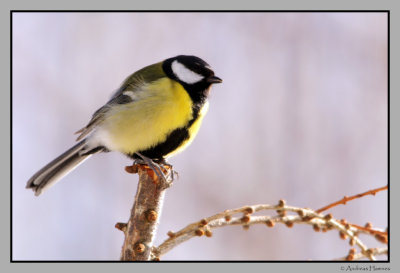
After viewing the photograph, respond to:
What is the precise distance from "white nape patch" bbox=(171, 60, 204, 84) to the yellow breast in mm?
58

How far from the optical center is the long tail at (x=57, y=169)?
2.47 meters

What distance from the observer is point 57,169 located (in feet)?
8.31

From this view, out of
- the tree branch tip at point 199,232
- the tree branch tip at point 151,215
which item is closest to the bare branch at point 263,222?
the tree branch tip at point 199,232

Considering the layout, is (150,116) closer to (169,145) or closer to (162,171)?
(169,145)

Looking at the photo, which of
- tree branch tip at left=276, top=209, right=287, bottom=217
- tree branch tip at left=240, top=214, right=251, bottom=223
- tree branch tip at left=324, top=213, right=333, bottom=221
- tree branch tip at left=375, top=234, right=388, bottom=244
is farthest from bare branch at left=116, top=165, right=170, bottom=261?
tree branch tip at left=375, top=234, right=388, bottom=244

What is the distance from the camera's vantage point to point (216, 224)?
5.12ft

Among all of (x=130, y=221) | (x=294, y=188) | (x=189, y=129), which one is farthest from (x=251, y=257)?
(x=130, y=221)

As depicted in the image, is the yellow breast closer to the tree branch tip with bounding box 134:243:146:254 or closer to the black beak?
the black beak

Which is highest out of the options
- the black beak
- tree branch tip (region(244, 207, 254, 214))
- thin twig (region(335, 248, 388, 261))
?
the black beak

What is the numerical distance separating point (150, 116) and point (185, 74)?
1.07 ft

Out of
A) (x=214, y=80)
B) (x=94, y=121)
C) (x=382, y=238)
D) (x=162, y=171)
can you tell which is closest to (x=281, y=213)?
(x=382, y=238)

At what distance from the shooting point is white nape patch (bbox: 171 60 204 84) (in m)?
2.36

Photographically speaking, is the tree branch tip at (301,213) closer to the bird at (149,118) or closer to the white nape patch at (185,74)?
the bird at (149,118)

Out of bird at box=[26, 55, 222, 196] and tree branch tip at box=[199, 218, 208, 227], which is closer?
tree branch tip at box=[199, 218, 208, 227]
